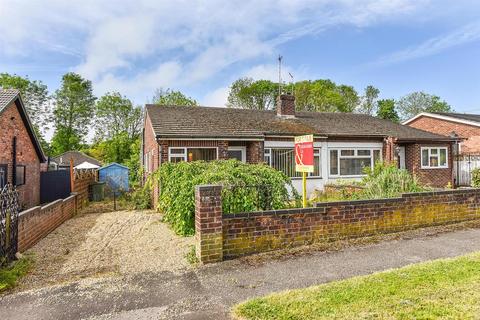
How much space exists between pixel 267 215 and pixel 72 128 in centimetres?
4513

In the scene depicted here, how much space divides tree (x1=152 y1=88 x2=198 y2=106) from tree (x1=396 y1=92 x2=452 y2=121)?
38.3 metres

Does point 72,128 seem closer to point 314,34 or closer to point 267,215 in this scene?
point 314,34

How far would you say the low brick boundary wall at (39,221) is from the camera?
6.40m

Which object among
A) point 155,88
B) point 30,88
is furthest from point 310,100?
point 30,88

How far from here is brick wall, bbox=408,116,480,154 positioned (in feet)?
70.9

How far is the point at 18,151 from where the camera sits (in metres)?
11.2

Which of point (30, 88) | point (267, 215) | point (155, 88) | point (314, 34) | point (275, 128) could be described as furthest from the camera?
point (30, 88)

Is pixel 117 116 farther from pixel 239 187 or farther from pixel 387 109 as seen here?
pixel 239 187

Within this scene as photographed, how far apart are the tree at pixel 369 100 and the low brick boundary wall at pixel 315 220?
43465 mm

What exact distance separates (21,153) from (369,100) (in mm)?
47797

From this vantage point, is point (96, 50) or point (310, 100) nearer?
point (96, 50)

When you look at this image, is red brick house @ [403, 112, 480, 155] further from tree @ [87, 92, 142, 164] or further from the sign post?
tree @ [87, 92, 142, 164]

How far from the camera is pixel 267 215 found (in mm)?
5789

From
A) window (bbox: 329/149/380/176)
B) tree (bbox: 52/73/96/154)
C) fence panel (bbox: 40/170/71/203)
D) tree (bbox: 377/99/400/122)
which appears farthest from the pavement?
tree (bbox: 52/73/96/154)
